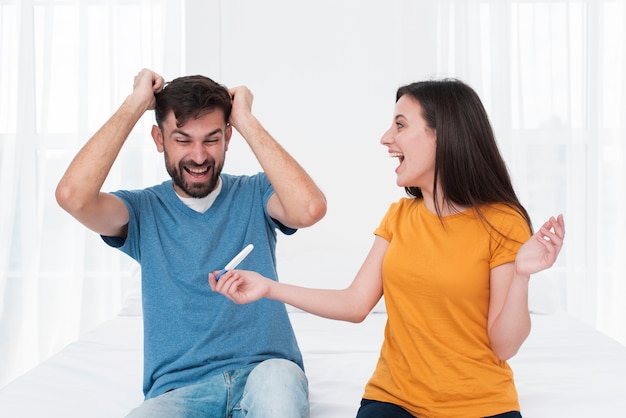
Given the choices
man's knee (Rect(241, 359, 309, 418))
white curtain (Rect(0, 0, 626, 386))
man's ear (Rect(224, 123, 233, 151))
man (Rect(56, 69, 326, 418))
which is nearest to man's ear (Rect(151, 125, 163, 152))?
man (Rect(56, 69, 326, 418))

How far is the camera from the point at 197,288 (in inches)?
66.4

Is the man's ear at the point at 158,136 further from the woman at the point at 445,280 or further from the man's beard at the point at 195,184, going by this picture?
the woman at the point at 445,280

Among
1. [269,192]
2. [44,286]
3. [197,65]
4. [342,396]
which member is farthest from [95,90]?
[342,396]

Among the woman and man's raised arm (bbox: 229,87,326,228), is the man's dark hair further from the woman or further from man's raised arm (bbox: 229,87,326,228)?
the woman

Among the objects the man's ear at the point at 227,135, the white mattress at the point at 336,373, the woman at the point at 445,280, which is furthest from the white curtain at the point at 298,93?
the woman at the point at 445,280

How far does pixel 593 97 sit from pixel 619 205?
54 centimetres

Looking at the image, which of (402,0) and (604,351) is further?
(402,0)

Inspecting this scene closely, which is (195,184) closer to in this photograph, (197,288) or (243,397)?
(197,288)

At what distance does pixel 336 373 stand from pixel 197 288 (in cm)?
54

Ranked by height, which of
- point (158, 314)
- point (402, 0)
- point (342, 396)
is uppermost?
point (402, 0)

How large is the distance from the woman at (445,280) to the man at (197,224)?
200mm

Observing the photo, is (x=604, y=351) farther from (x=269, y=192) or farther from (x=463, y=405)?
(x=269, y=192)

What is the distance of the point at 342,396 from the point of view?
1818mm

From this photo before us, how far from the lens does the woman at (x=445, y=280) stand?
146 cm
